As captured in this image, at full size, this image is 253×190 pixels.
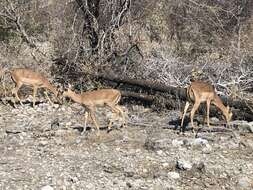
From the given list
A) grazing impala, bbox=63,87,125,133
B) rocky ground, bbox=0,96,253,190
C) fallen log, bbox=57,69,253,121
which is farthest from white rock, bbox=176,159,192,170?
fallen log, bbox=57,69,253,121

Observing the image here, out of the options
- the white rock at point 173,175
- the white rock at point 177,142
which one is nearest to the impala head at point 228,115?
the white rock at point 177,142

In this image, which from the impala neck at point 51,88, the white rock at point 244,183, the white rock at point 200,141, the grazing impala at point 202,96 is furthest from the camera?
the impala neck at point 51,88

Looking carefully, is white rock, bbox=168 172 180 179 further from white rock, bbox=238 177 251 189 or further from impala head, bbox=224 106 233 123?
impala head, bbox=224 106 233 123

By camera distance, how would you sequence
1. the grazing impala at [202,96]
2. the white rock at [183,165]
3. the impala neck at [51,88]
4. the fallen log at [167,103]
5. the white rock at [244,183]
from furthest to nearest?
the impala neck at [51,88], the fallen log at [167,103], the grazing impala at [202,96], the white rock at [183,165], the white rock at [244,183]

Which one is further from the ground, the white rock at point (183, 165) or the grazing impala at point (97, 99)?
the grazing impala at point (97, 99)

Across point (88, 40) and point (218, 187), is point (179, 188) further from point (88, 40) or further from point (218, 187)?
point (88, 40)

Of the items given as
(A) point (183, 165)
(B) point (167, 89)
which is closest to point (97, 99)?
(B) point (167, 89)

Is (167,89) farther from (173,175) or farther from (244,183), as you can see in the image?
(244,183)

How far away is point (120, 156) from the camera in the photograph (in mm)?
9898

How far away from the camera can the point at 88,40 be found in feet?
52.5

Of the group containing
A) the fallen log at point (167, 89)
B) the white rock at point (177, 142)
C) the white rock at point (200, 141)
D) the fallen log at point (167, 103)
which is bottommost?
the white rock at point (177, 142)

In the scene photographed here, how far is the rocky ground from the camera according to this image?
8852mm

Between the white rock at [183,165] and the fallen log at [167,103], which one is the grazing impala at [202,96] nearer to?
the fallen log at [167,103]

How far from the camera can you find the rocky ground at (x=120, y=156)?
8.85 m
